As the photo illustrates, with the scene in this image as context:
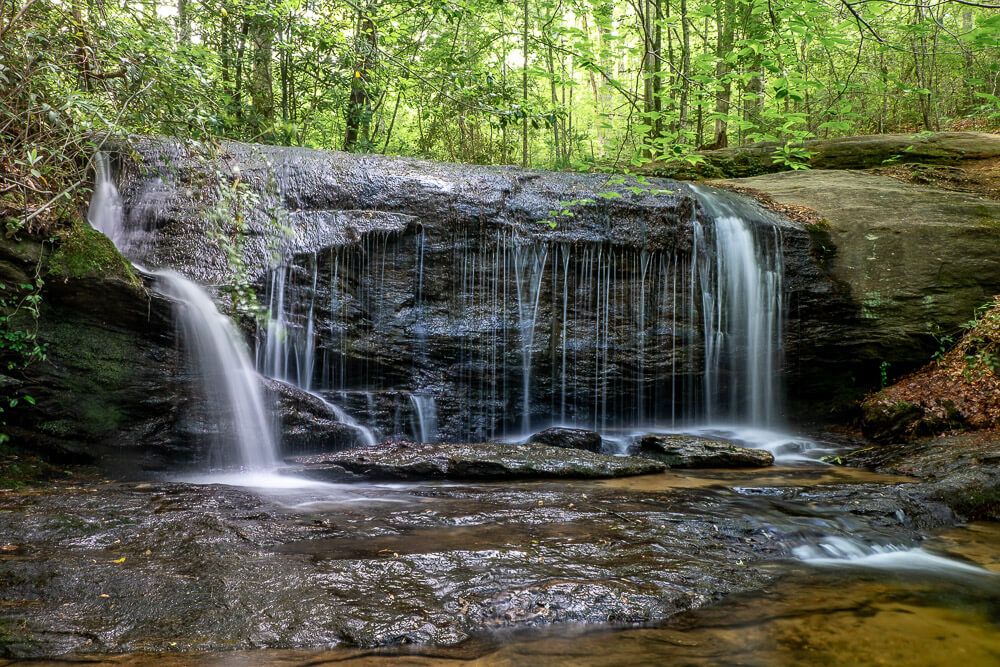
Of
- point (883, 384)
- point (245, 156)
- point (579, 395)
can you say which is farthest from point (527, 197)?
point (883, 384)

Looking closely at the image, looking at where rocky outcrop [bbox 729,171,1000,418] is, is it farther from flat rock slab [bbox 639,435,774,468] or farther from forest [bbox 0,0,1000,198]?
flat rock slab [bbox 639,435,774,468]

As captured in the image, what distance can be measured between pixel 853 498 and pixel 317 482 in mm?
4588

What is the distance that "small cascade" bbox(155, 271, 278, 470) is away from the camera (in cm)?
611

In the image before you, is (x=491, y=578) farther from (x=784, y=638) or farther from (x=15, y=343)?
(x=15, y=343)

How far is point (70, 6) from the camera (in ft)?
14.9

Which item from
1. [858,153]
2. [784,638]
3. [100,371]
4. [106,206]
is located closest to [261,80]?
[106,206]

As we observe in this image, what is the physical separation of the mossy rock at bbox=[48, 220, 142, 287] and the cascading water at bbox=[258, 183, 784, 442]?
→ 1589mm

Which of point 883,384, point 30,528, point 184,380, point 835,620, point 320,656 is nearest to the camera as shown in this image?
point 320,656

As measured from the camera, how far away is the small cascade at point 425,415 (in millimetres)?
7695

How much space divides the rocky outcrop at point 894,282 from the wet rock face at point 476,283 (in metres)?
0.29

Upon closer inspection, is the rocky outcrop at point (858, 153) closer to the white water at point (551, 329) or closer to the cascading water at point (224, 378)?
the white water at point (551, 329)

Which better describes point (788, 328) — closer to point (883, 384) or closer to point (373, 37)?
point (883, 384)

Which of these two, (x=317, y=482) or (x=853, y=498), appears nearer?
(x=853, y=498)

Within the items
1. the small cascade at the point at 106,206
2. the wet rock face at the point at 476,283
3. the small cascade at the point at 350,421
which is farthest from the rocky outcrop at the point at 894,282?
the small cascade at the point at 106,206
